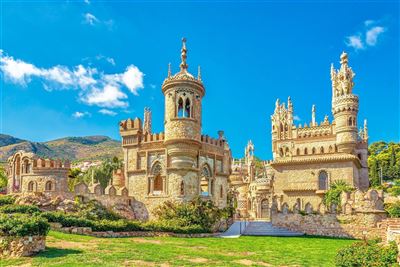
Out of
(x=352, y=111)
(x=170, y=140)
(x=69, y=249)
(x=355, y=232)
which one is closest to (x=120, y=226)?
(x=69, y=249)

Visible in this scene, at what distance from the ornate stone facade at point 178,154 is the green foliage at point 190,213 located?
645 mm

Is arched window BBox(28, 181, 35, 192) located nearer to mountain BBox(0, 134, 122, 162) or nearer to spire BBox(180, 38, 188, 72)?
spire BBox(180, 38, 188, 72)

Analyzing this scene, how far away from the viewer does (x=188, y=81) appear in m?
29.5

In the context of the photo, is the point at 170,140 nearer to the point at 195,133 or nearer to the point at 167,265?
the point at 195,133

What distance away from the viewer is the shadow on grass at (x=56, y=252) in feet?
44.6

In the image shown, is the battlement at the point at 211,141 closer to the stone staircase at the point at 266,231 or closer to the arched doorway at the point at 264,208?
the stone staircase at the point at 266,231

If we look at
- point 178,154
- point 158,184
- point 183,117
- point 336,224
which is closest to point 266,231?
point 336,224

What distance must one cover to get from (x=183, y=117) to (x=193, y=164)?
148 inches

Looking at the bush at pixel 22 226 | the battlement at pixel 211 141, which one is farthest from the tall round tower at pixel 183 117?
the bush at pixel 22 226

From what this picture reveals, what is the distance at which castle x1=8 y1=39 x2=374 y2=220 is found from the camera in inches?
1133

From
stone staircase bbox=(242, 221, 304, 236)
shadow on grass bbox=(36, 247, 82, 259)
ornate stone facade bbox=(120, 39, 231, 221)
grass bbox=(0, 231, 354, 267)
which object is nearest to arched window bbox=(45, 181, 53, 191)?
ornate stone facade bbox=(120, 39, 231, 221)

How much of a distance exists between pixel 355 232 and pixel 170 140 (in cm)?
1519

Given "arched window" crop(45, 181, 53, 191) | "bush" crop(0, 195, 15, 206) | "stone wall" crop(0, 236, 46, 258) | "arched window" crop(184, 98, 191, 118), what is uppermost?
"arched window" crop(184, 98, 191, 118)

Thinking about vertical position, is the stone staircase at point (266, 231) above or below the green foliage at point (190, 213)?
below
